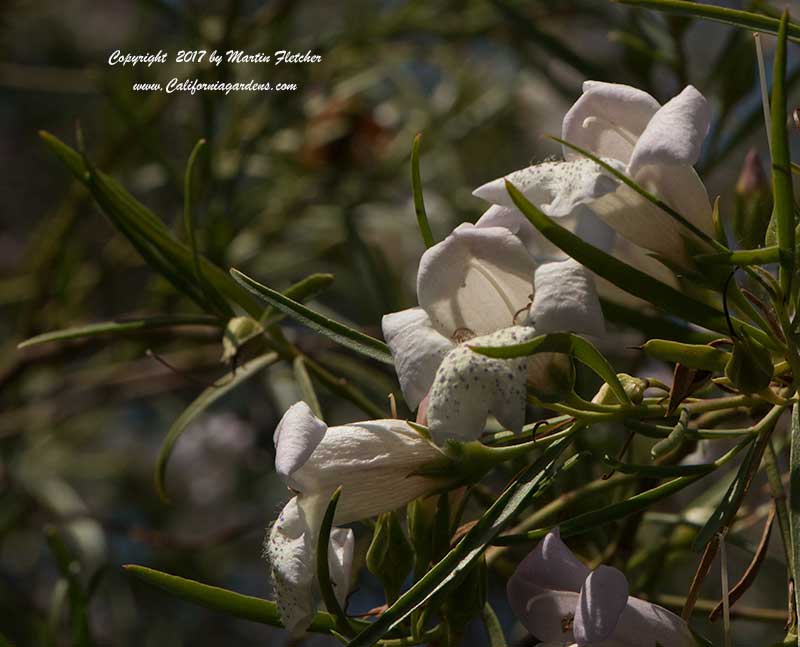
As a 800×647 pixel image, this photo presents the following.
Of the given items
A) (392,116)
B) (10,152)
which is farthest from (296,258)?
Result: (10,152)

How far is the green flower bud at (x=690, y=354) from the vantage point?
2.07 ft

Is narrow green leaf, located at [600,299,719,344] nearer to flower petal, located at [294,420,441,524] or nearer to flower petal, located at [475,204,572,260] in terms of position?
flower petal, located at [475,204,572,260]

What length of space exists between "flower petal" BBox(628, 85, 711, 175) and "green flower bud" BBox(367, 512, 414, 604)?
0.29 metres

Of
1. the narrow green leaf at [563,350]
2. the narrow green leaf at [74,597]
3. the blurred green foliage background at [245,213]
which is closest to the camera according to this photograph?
the narrow green leaf at [563,350]

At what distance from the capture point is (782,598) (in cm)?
244

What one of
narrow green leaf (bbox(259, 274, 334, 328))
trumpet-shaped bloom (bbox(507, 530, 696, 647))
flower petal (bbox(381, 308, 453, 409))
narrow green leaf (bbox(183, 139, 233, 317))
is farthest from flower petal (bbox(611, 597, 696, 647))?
narrow green leaf (bbox(183, 139, 233, 317))

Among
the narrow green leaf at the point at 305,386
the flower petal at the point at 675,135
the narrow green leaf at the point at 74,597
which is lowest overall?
the narrow green leaf at the point at 74,597

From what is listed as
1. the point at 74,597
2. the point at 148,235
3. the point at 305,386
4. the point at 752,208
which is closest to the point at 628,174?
the point at 752,208

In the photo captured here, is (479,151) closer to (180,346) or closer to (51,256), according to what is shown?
(180,346)

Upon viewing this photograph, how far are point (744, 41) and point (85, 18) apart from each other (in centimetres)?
337

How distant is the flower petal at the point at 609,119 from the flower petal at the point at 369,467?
22 cm

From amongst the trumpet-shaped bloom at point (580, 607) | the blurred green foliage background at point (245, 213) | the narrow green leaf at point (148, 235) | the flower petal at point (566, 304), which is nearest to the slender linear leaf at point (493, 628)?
the trumpet-shaped bloom at point (580, 607)

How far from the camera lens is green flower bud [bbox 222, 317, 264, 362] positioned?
93 cm

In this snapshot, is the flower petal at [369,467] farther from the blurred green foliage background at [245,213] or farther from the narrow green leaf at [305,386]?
the blurred green foliage background at [245,213]
